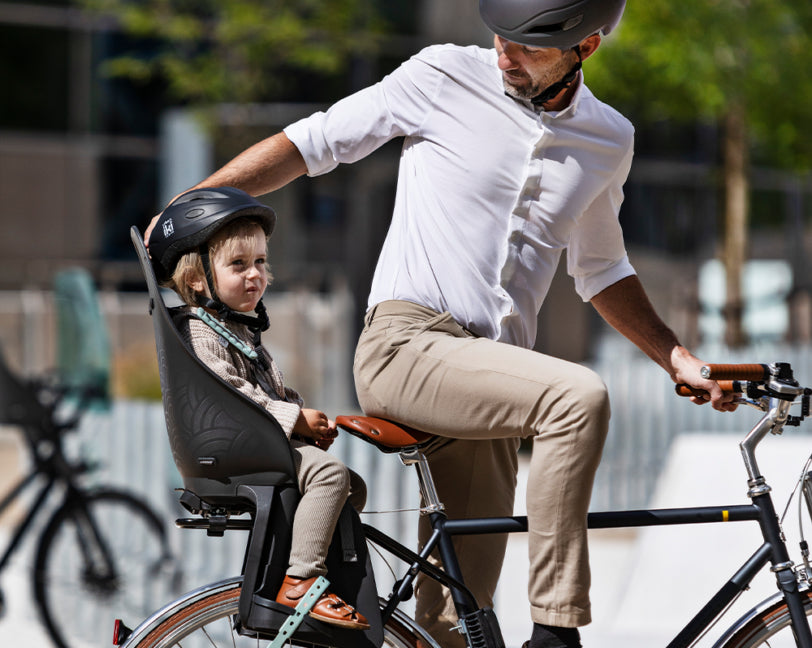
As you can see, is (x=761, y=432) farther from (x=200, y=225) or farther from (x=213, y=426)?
(x=200, y=225)

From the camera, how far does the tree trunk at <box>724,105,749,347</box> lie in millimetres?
12656

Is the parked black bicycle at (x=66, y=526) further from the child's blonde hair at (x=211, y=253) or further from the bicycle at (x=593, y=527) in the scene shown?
the child's blonde hair at (x=211, y=253)

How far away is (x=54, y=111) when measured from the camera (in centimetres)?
1684

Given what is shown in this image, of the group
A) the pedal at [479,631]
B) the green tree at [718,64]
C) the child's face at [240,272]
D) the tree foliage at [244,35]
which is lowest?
the pedal at [479,631]

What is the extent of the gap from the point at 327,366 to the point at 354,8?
4.45 meters

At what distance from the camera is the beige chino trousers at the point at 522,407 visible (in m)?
2.58

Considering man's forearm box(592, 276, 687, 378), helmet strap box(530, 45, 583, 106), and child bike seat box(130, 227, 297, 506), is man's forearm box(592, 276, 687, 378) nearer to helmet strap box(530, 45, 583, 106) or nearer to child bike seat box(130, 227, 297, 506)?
helmet strap box(530, 45, 583, 106)

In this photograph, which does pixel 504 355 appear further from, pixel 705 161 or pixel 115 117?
pixel 705 161

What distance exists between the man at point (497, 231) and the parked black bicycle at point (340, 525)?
144 mm

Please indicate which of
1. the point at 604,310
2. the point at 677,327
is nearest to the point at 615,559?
the point at 604,310

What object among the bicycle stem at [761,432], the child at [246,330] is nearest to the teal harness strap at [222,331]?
the child at [246,330]

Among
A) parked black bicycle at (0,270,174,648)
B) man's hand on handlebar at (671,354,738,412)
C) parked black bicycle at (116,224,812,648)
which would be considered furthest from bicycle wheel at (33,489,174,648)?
man's hand on handlebar at (671,354,738,412)

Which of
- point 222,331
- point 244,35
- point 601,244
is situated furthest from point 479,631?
point 244,35

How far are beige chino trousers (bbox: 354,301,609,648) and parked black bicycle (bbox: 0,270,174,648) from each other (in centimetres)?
341
